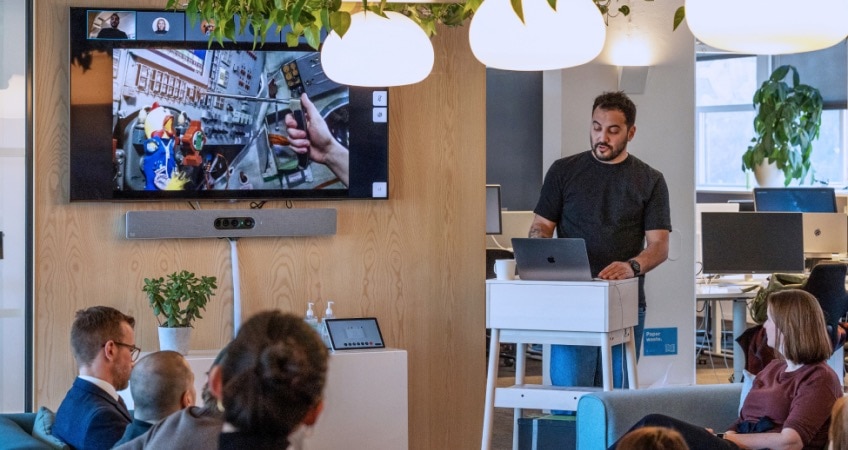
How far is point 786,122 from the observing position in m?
11.7

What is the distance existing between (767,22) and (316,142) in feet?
10.2

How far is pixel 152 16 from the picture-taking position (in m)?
5.00

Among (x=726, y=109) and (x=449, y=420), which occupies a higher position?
(x=726, y=109)

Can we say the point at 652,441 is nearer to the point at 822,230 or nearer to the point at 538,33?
the point at 538,33

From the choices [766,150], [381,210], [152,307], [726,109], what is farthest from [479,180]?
[726,109]

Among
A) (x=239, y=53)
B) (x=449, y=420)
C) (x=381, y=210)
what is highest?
(x=239, y=53)

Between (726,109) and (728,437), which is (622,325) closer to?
(728,437)

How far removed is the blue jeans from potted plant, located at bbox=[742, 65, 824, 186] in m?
7.65

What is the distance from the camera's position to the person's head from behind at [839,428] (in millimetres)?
2836

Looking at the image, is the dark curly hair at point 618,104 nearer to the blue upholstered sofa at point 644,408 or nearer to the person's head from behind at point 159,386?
the blue upholstered sofa at point 644,408

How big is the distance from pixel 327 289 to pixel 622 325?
151cm

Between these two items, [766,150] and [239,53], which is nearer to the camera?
[239,53]

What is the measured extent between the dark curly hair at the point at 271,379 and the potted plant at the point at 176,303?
10.0 feet

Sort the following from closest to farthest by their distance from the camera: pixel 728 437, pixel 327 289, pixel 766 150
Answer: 1. pixel 728 437
2. pixel 327 289
3. pixel 766 150
